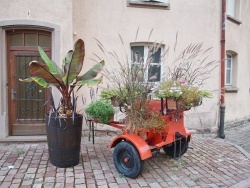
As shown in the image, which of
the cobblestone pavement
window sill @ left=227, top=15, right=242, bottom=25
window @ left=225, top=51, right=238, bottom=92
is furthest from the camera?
window @ left=225, top=51, right=238, bottom=92

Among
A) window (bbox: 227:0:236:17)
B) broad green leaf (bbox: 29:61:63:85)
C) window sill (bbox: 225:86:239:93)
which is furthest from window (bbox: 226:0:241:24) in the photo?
broad green leaf (bbox: 29:61:63:85)

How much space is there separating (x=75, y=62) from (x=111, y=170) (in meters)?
2.09

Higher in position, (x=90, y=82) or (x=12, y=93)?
(x=90, y=82)

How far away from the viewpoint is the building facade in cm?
566

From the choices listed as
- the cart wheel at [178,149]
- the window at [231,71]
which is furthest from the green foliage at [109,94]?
the window at [231,71]

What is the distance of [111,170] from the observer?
4230 mm

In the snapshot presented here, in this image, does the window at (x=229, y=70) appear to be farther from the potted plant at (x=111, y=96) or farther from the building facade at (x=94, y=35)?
the potted plant at (x=111, y=96)

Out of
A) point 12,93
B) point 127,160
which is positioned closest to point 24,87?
point 12,93

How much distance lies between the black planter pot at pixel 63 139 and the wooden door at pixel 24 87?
6.54 ft

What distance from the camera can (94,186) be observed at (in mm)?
3615

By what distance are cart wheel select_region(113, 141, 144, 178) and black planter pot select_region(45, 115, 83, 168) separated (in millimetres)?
846

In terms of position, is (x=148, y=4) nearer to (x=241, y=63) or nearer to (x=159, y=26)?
(x=159, y=26)

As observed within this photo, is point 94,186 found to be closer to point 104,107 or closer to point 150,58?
point 104,107

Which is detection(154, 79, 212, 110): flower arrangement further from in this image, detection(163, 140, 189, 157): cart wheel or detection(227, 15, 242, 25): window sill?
detection(227, 15, 242, 25): window sill
